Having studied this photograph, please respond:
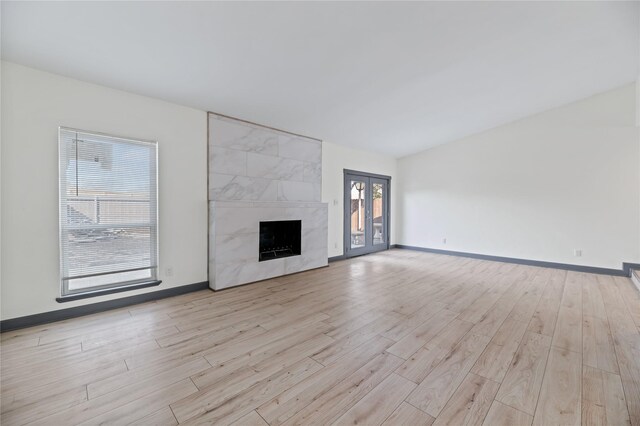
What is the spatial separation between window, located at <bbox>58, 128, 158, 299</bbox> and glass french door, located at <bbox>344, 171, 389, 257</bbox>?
4144 mm

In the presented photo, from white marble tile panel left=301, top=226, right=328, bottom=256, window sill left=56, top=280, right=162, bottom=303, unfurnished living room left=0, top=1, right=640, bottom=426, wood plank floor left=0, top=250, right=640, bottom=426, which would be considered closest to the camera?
wood plank floor left=0, top=250, right=640, bottom=426

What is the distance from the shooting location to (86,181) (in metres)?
3.06

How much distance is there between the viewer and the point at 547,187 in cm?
554

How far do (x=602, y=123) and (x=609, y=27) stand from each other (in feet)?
8.56

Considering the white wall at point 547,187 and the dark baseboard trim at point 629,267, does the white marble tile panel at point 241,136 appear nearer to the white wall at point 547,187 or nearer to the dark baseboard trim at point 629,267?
the white wall at point 547,187

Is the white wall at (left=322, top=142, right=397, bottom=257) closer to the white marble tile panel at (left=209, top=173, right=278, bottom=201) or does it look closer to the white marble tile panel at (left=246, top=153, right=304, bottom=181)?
the white marble tile panel at (left=246, top=153, right=304, bottom=181)

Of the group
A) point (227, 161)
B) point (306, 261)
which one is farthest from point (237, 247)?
point (306, 261)

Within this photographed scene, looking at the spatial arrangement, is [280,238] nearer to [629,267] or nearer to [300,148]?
[300,148]

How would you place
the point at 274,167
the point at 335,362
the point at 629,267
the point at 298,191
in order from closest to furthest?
the point at 335,362 < the point at 629,267 < the point at 274,167 < the point at 298,191

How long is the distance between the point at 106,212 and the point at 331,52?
3.25 m

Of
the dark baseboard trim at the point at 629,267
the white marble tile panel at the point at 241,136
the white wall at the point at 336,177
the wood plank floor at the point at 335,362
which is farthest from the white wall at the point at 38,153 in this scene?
the dark baseboard trim at the point at 629,267

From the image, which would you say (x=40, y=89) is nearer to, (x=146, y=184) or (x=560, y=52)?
(x=146, y=184)

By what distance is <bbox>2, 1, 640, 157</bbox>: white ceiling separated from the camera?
2328 mm

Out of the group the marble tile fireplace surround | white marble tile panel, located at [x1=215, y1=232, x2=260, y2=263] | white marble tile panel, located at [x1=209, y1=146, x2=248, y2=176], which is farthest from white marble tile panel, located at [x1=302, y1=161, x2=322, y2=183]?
white marble tile panel, located at [x1=215, y1=232, x2=260, y2=263]
